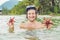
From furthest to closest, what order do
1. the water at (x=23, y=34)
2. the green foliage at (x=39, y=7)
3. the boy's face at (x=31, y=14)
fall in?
the green foliage at (x=39, y=7), the water at (x=23, y=34), the boy's face at (x=31, y=14)

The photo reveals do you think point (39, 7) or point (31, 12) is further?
point (39, 7)

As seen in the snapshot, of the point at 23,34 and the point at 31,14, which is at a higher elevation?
the point at 31,14

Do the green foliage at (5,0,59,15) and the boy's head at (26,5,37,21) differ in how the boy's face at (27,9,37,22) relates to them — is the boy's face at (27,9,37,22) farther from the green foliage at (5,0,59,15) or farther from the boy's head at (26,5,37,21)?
the green foliage at (5,0,59,15)

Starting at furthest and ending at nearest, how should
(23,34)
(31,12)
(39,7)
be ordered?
(39,7)
(23,34)
(31,12)

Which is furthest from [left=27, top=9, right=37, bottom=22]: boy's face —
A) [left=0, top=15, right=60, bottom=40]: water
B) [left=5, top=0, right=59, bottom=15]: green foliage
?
[left=5, top=0, right=59, bottom=15]: green foliage

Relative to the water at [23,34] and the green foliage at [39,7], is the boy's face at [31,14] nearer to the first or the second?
the water at [23,34]

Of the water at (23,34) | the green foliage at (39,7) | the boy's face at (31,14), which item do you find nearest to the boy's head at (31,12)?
the boy's face at (31,14)

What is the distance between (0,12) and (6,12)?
0.22 feet

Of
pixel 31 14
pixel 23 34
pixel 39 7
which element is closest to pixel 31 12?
pixel 31 14

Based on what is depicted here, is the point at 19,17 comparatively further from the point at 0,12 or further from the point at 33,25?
the point at 33,25

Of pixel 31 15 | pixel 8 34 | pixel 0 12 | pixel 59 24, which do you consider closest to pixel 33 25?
pixel 31 15

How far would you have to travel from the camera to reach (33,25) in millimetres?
1700

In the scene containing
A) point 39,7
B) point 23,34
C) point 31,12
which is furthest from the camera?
point 39,7

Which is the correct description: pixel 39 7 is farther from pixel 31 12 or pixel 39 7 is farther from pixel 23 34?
pixel 31 12
